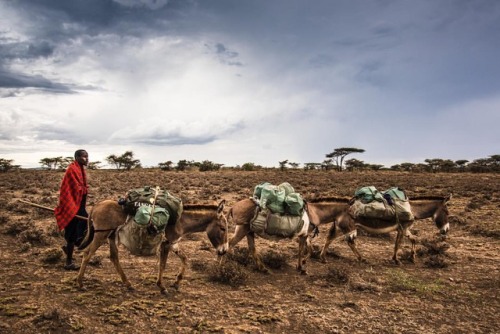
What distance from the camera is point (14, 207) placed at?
13461 mm

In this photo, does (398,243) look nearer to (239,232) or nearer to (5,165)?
(239,232)

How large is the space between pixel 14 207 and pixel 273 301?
12.9 meters

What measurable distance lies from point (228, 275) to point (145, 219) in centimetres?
222

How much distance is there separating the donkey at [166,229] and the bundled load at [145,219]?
0.24 metres

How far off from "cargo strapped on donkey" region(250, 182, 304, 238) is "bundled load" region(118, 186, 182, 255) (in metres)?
2.05

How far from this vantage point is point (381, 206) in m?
8.32

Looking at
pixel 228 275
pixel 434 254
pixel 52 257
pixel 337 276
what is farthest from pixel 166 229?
pixel 434 254

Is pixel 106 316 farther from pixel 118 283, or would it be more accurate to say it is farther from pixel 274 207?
pixel 274 207

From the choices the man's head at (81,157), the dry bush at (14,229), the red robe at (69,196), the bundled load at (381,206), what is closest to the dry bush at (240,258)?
the bundled load at (381,206)

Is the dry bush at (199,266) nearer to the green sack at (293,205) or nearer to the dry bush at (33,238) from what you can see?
the green sack at (293,205)

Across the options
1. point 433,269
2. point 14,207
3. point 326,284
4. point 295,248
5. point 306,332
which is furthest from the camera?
point 14,207

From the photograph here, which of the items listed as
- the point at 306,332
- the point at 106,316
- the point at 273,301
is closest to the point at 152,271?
the point at 106,316

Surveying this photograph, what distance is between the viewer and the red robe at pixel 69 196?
21.2 feet

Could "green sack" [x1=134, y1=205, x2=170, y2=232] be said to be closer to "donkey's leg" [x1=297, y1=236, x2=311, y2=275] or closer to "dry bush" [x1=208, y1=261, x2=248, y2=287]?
"dry bush" [x1=208, y1=261, x2=248, y2=287]
